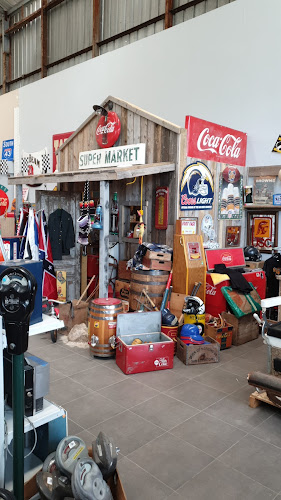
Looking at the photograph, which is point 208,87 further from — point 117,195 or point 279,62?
point 117,195

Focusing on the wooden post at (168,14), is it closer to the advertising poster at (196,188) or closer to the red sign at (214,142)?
the red sign at (214,142)

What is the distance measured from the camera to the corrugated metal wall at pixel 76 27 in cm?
1038

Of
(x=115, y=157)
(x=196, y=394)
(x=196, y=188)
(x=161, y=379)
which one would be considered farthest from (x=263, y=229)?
(x=196, y=394)

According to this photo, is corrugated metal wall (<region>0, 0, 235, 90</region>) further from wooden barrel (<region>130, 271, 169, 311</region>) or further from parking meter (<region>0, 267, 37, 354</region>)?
parking meter (<region>0, 267, 37, 354</region>)

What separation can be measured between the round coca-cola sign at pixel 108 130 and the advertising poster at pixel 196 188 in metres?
1.72

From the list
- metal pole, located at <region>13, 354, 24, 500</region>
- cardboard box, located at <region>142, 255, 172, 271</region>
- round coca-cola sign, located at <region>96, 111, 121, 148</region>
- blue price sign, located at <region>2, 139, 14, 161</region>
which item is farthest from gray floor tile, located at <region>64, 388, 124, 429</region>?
blue price sign, located at <region>2, 139, 14, 161</region>

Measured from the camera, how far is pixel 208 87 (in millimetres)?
8422

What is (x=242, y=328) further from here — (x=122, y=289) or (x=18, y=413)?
(x=18, y=413)

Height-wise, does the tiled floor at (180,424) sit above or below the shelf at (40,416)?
below

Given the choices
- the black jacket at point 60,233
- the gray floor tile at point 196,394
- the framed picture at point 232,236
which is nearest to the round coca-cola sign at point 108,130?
the black jacket at point 60,233

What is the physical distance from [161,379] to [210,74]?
254 inches

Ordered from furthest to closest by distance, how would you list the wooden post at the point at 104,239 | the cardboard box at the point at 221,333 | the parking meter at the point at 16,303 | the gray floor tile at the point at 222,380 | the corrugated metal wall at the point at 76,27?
1. the corrugated metal wall at the point at 76,27
2. the wooden post at the point at 104,239
3. the cardboard box at the point at 221,333
4. the gray floor tile at the point at 222,380
5. the parking meter at the point at 16,303

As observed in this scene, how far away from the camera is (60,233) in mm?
7441

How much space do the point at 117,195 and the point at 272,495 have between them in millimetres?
6028
